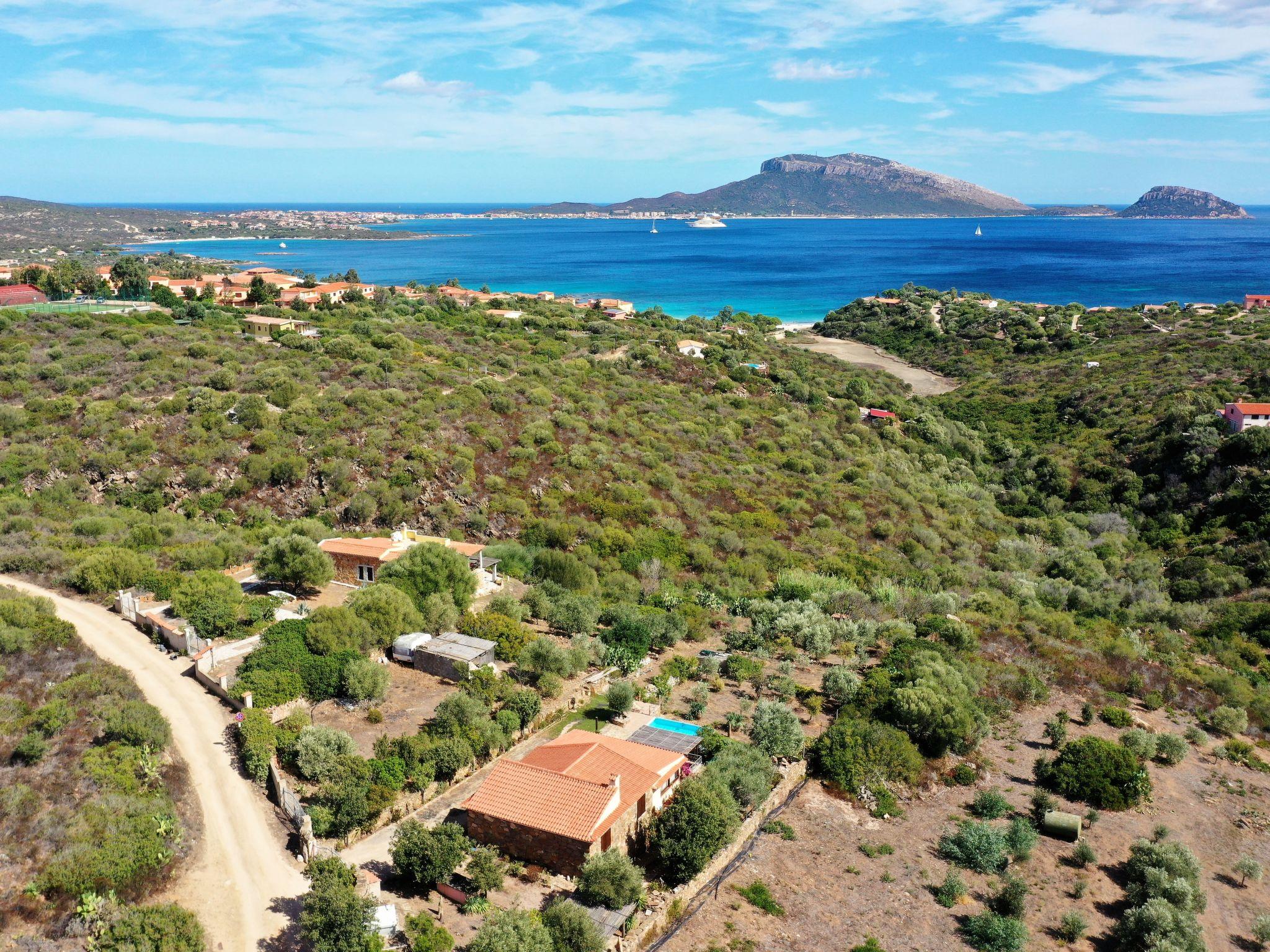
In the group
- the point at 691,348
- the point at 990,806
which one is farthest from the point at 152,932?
the point at 691,348

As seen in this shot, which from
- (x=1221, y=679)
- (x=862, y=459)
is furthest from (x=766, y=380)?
(x=1221, y=679)

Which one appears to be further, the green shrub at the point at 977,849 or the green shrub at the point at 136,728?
the green shrub at the point at 136,728

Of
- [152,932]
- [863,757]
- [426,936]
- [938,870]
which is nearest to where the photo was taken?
[152,932]

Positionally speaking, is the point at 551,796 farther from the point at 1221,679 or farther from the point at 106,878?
the point at 1221,679

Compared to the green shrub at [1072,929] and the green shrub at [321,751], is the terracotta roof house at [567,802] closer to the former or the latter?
the green shrub at [321,751]

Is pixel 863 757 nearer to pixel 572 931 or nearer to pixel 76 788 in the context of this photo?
pixel 572 931

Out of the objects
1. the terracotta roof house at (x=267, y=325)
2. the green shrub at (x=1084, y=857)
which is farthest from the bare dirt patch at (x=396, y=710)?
the terracotta roof house at (x=267, y=325)
